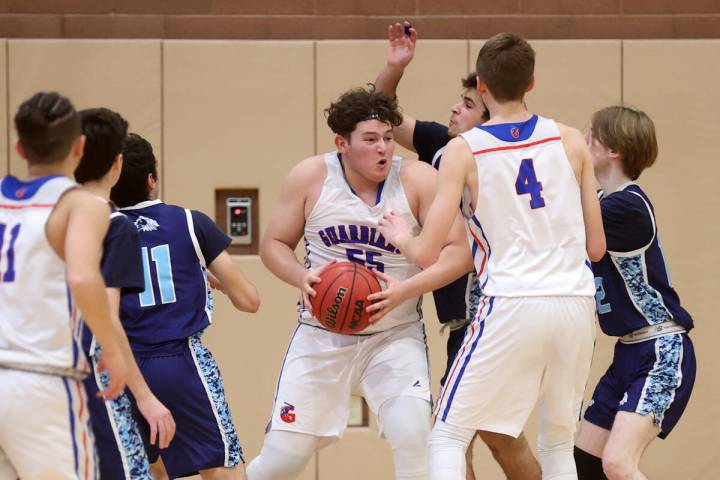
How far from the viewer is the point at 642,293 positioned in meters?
4.35

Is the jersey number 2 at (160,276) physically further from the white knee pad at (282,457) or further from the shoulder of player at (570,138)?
the shoulder of player at (570,138)

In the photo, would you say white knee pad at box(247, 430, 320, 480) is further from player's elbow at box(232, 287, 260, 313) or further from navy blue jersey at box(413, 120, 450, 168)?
navy blue jersey at box(413, 120, 450, 168)

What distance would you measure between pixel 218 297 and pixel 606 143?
289cm

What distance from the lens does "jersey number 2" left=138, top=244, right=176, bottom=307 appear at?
165 inches

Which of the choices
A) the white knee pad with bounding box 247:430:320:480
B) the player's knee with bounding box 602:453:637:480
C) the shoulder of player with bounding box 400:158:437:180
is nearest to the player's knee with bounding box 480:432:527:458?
the player's knee with bounding box 602:453:637:480

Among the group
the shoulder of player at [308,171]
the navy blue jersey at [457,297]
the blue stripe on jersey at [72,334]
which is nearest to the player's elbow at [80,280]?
the blue stripe on jersey at [72,334]

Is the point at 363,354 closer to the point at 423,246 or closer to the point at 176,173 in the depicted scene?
the point at 423,246

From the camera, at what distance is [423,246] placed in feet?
12.8

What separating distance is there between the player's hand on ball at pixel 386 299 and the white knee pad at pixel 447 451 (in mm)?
527

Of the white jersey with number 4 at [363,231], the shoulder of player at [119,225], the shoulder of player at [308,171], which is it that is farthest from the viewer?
the shoulder of player at [308,171]

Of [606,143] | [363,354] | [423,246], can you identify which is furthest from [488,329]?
[606,143]

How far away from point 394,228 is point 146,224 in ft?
3.28

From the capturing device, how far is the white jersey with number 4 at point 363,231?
4516 millimetres

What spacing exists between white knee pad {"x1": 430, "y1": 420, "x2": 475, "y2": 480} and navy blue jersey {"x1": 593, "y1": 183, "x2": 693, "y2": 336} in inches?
37.4
